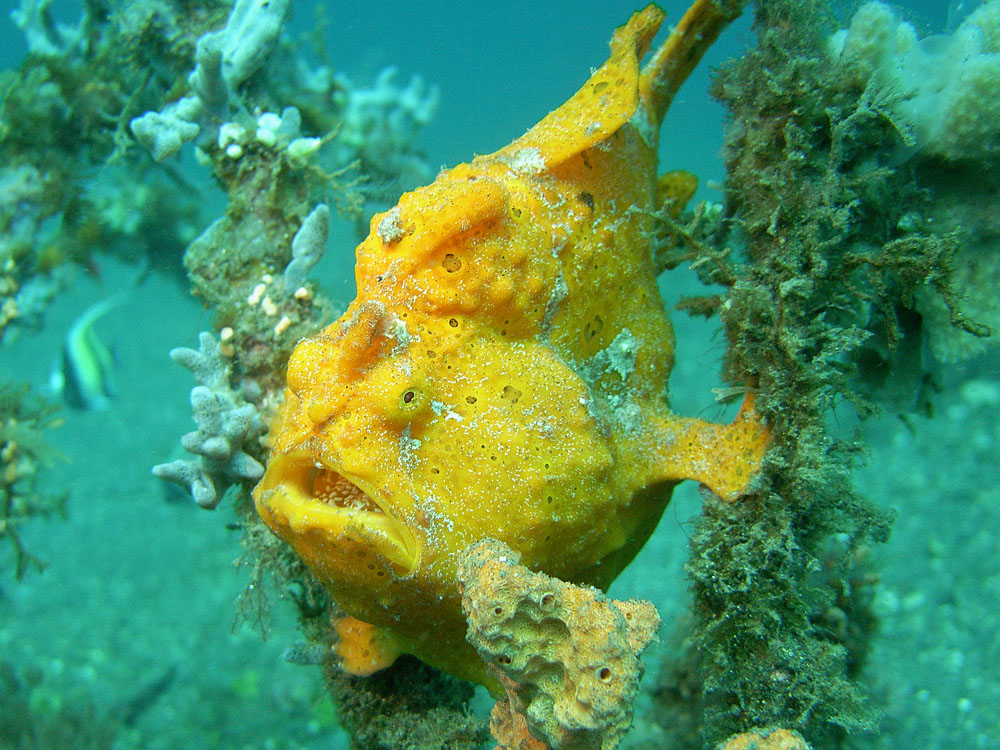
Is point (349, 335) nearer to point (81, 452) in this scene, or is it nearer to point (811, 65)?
point (811, 65)

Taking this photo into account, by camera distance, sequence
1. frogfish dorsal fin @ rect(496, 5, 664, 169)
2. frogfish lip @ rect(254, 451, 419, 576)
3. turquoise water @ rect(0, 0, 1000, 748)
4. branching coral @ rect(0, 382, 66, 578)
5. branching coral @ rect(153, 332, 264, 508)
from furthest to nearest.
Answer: turquoise water @ rect(0, 0, 1000, 748)
branching coral @ rect(0, 382, 66, 578)
branching coral @ rect(153, 332, 264, 508)
frogfish dorsal fin @ rect(496, 5, 664, 169)
frogfish lip @ rect(254, 451, 419, 576)

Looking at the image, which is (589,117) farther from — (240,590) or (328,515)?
(240,590)

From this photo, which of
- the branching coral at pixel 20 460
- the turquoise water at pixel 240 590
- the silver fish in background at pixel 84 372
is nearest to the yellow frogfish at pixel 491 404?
the turquoise water at pixel 240 590

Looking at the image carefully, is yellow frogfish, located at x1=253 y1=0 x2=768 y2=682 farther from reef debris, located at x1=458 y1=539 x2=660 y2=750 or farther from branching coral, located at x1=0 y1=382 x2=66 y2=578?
branching coral, located at x1=0 y1=382 x2=66 y2=578

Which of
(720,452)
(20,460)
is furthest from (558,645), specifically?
(20,460)

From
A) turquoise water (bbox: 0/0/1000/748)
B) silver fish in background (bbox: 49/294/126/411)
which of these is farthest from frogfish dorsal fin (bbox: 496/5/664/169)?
silver fish in background (bbox: 49/294/126/411)

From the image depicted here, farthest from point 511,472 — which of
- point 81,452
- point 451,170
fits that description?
point 81,452

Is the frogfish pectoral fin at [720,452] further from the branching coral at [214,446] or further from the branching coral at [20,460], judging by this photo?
the branching coral at [20,460]
